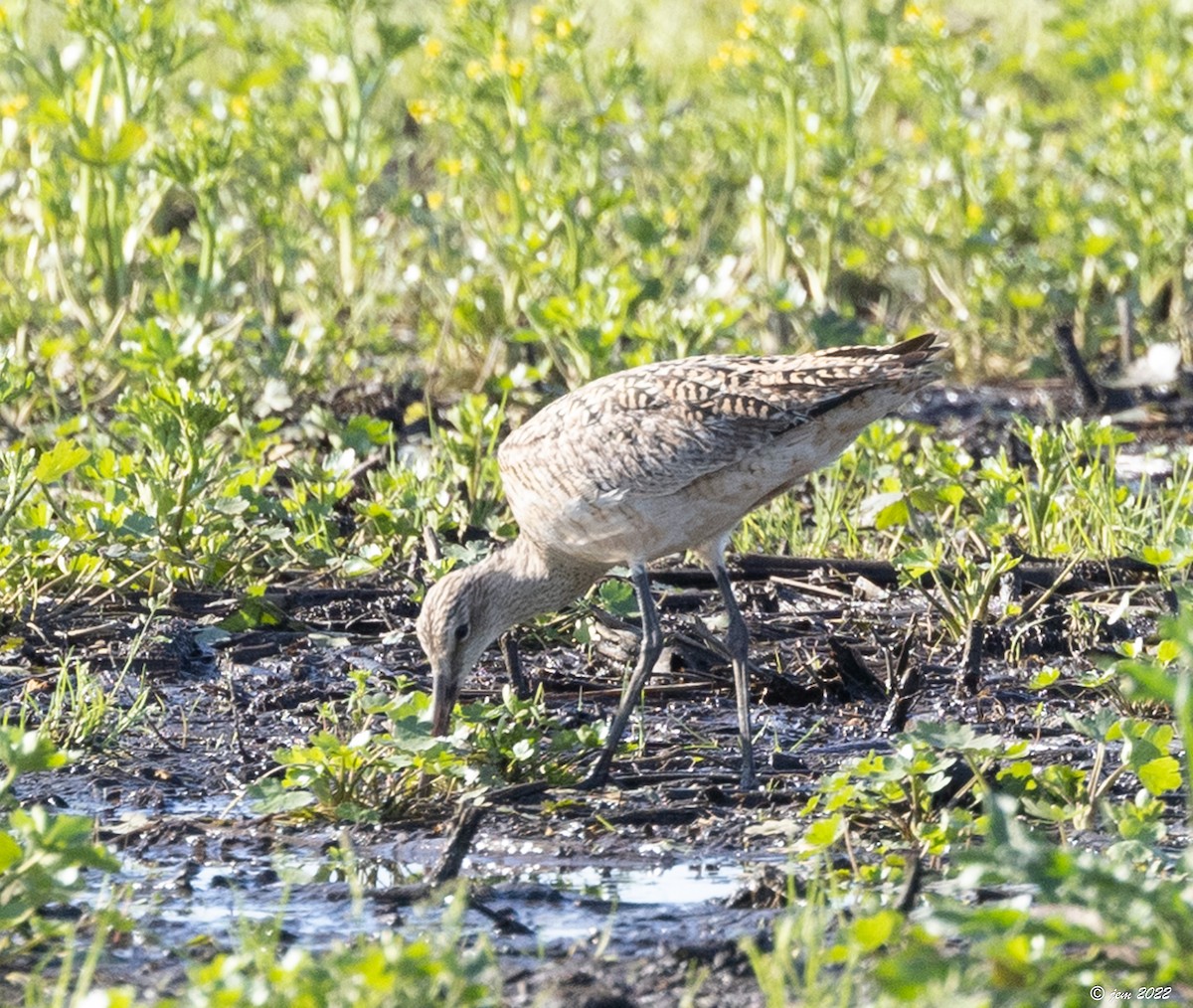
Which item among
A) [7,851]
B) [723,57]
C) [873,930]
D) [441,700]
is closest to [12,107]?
[723,57]

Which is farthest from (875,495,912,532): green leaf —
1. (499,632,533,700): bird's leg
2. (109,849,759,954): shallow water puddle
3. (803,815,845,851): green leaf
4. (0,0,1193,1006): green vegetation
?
(803,815,845,851): green leaf

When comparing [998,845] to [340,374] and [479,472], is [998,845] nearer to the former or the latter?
[479,472]

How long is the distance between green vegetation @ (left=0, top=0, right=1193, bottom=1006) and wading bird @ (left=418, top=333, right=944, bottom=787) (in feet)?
1.10

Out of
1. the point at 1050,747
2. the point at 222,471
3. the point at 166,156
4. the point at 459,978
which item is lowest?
the point at 1050,747

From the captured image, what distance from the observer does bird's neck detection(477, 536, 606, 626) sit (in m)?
5.31

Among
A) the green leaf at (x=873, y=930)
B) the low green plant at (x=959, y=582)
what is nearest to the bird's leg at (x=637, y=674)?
the low green plant at (x=959, y=582)

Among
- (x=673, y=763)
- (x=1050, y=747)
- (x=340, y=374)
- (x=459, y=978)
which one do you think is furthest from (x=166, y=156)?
(x=459, y=978)

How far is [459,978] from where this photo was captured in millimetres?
3084

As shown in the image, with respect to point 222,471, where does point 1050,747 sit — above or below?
below

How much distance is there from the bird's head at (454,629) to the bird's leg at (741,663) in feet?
2.06

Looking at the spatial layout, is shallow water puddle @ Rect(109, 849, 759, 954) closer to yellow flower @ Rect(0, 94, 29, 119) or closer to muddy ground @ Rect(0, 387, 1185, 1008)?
muddy ground @ Rect(0, 387, 1185, 1008)

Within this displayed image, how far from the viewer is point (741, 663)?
518 cm

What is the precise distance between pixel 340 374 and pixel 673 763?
351cm

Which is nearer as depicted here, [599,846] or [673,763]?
[599,846]
